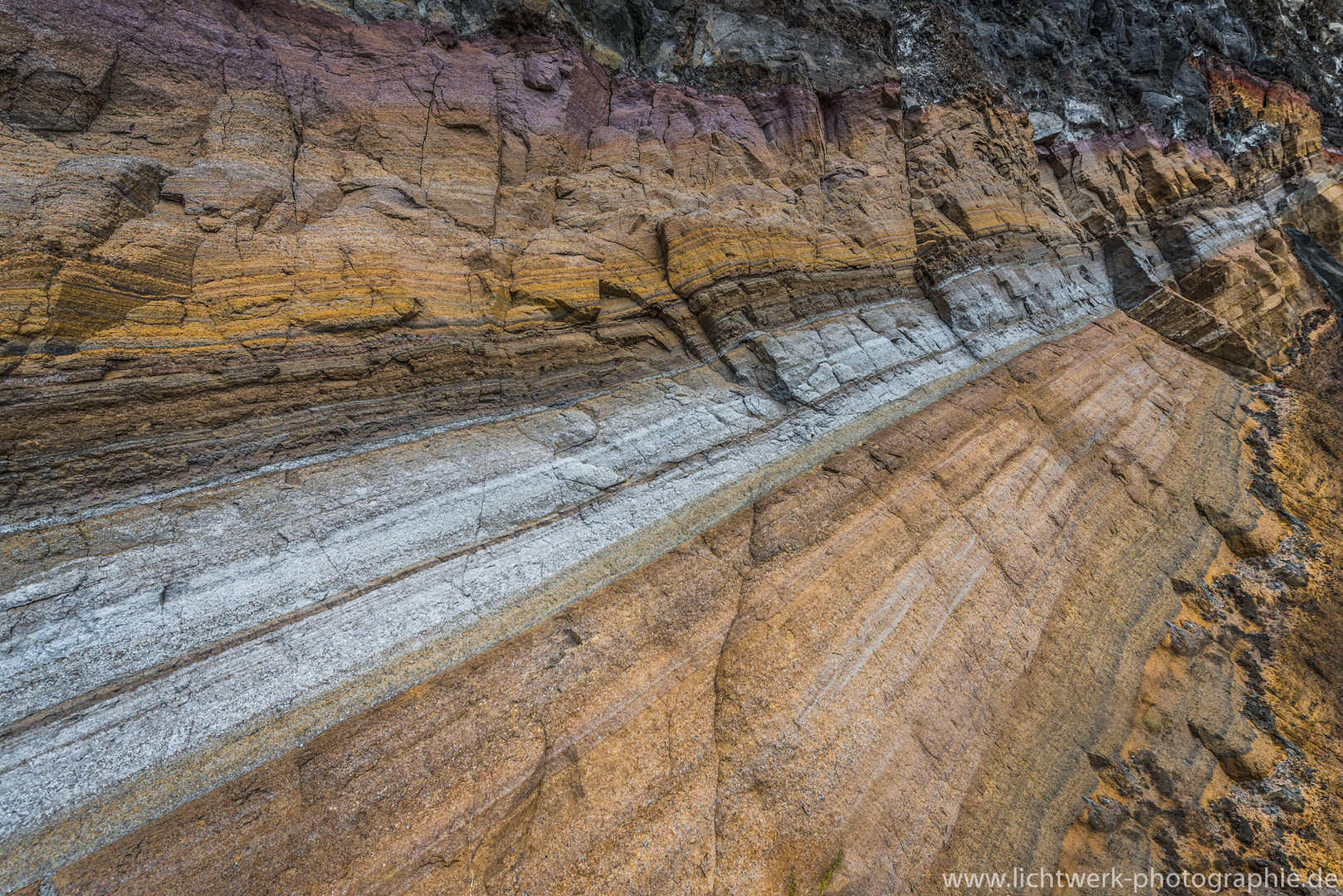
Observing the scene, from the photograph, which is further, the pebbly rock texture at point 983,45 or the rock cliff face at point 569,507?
the pebbly rock texture at point 983,45

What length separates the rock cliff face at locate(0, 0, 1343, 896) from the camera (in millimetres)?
3268

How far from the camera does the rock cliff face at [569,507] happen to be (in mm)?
3268

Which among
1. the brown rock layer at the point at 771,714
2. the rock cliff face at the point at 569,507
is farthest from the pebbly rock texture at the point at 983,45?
the brown rock layer at the point at 771,714

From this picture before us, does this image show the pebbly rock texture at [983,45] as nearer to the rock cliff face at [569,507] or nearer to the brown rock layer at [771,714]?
the rock cliff face at [569,507]

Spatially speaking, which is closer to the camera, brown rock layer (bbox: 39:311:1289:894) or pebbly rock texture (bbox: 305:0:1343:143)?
brown rock layer (bbox: 39:311:1289:894)

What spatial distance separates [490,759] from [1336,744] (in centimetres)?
832

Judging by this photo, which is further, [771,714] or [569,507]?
[569,507]

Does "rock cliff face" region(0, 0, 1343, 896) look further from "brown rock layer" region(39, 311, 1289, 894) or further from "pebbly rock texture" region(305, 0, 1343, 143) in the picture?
"pebbly rock texture" region(305, 0, 1343, 143)

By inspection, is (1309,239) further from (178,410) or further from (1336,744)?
(178,410)

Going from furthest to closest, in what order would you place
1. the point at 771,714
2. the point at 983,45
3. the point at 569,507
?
the point at 983,45 → the point at 569,507 → the point at 771,714

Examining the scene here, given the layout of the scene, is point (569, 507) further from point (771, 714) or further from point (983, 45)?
point (983, 45)

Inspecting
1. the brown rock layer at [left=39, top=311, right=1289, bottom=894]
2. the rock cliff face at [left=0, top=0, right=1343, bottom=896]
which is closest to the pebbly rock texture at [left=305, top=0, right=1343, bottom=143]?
the rock cliff face at [left=0, top=0, right=1343, bottom=896]

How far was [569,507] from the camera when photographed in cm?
492

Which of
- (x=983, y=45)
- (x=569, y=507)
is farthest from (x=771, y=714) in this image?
(x=983, y=45)
